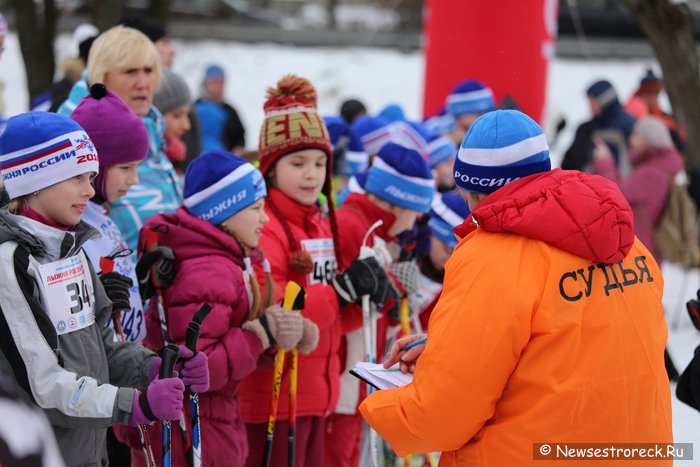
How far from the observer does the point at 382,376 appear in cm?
296

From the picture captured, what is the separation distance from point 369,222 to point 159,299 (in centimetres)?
140

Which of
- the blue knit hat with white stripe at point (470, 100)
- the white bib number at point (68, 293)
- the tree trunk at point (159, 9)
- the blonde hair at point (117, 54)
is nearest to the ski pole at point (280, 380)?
the white bib number at point (68, 293)

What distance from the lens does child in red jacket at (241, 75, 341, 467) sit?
13.3 feet

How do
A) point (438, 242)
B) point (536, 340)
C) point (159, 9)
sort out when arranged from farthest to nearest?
point (159, 9), point (438, 242), point (536, 340)

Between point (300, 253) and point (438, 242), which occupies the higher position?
point (300, 253)

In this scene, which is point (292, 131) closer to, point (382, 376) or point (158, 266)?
point (158, 266)

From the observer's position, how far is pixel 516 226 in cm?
254

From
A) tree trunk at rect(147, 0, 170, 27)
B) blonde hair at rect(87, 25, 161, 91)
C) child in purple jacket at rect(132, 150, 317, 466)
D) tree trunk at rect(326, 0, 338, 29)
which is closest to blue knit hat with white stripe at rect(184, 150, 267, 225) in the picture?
child in purple jacket at rect(132, 150, 317, 466)

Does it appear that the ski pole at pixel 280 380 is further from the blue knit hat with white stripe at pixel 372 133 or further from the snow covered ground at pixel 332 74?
the snow covered ground at pixel 332 74

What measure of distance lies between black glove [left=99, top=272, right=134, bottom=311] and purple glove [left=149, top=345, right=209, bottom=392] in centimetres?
27

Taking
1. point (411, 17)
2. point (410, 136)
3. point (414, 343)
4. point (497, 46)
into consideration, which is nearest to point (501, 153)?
point (414, 343)

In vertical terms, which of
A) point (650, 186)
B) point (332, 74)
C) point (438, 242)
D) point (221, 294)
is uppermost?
point (221, 294)

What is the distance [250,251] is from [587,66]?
18.1m

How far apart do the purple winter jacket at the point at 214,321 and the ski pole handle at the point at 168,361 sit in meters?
0.40
